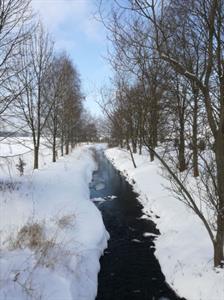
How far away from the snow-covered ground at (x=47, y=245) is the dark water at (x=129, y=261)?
33 centimetres

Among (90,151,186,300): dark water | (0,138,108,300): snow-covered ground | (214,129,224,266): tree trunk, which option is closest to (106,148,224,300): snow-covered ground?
(90,151,186,300): dark water

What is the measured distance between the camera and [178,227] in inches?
374

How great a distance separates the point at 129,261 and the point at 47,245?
92.7 inches

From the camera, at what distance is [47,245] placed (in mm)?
6859

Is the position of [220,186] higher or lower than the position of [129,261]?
higher

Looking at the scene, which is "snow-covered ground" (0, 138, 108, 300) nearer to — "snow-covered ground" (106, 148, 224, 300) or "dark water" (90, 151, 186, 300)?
"dark water" (90, 151, 186, 300)

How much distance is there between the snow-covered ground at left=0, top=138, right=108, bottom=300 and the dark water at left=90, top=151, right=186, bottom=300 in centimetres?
33

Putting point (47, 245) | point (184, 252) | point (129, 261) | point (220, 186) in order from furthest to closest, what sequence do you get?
1. point (129, 261)
2. point (184, 252)
3. point (47, 245)
4. point (220, 186)

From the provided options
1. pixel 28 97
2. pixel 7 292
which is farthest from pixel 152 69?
pixel 28 97

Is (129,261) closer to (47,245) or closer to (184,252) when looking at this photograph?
(184,252)

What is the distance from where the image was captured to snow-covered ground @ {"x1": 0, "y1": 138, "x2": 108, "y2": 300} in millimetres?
5285

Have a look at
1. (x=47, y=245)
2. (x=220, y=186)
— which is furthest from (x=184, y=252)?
(x=47, y=245)

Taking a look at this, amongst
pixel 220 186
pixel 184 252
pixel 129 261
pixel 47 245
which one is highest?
pixel 220 186

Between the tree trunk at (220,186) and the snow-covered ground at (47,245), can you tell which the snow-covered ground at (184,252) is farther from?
the snow-covered ground at (47,245)
